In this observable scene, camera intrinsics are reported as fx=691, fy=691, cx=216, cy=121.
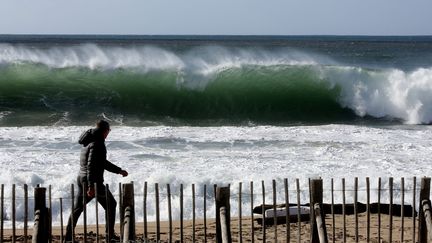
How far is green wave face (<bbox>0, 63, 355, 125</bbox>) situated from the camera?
21719 mm

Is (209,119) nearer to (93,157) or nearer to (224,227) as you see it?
(93,157)

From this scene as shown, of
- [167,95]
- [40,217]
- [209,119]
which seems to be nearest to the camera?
[40,217]

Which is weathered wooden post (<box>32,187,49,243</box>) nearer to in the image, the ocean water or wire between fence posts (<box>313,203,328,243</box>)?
wire between fence posts (<box>313,203,328,243</box>)

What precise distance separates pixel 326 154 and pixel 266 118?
924 centimetres

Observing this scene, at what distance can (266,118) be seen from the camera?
22.1 metres

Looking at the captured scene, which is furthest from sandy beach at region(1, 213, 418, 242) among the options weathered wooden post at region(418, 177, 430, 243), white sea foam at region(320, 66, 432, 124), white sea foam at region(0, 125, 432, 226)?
white sea foam at region(320, 66, 432, 124)

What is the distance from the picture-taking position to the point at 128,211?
602cm

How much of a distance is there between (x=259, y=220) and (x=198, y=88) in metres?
17.5

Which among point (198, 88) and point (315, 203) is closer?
point (315, 203)

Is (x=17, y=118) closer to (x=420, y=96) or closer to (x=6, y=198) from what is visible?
(x=6, y=198)

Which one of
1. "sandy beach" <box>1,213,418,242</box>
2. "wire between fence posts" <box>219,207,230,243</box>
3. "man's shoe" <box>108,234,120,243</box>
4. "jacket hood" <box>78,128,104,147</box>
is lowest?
"sandy beach" <box>1,213,418,242</box>

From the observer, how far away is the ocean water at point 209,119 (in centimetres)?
1105

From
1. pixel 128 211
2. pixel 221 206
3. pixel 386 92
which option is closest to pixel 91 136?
pixel 128 211

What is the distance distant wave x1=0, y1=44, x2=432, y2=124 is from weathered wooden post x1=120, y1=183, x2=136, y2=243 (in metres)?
14.4
